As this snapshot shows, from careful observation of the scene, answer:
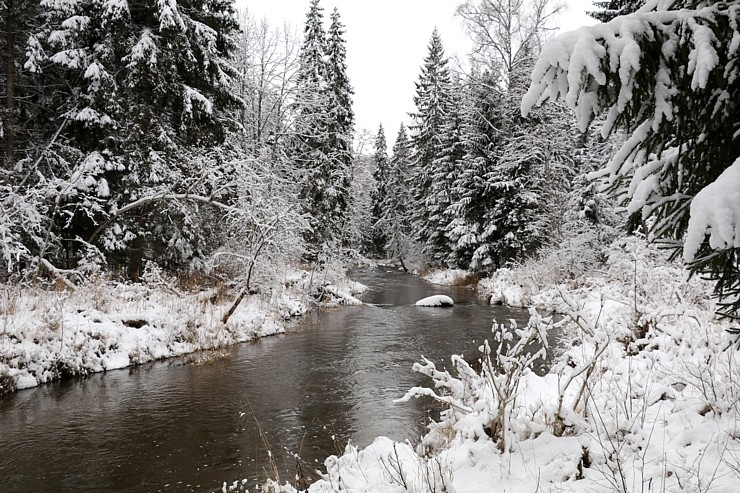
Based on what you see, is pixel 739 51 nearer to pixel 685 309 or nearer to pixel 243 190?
pixel 685 309

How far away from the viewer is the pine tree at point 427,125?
105 ft

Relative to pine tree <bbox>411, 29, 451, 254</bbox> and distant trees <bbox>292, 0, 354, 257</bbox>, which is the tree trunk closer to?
distant trees <bbox>292, 0, 354, 257</bbox>

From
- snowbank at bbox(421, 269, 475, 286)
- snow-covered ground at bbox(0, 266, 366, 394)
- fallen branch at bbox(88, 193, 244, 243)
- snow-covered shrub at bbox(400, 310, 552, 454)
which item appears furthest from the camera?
snowbank at bbox(421, 269, 475, 286)

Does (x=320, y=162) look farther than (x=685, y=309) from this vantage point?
Yes

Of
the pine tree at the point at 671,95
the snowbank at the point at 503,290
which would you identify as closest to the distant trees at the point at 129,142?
the snowbank at the point at 503,290

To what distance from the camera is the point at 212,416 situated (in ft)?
22.4

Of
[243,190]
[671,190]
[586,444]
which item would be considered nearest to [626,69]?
[671,190]

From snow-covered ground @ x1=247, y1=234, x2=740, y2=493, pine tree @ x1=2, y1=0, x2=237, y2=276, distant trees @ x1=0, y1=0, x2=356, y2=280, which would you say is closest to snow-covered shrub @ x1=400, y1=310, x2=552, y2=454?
snow-covered ground @ x1=247, y1=234, x2=740, y2=493

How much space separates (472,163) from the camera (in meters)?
25.2

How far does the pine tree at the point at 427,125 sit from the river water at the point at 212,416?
73.8ft

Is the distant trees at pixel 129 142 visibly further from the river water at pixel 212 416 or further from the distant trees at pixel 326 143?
the distant trees at pixel 326 143

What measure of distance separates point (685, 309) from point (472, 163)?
67.5ft

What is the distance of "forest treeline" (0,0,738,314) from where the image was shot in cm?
1124

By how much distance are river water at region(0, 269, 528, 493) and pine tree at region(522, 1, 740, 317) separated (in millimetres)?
4460
